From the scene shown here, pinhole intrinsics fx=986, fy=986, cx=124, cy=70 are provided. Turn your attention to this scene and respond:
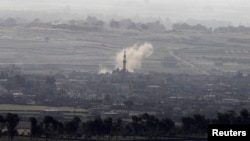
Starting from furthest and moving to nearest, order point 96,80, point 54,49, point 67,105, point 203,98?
point 54,49 < point 96,80 < point 203,98 < point 67,105

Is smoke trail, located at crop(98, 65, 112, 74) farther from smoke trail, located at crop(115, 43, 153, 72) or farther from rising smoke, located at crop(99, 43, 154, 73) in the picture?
smoke trail, located at crop(115, 43, 153, 72)

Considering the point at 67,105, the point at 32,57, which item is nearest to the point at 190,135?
the point at 67,105

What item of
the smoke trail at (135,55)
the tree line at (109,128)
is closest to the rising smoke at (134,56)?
the smoke trail at (135,55)

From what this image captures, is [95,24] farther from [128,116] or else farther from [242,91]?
[128,116]

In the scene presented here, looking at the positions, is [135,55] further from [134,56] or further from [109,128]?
[109,128]

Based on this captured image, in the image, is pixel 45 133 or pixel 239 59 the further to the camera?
pixel 239 59

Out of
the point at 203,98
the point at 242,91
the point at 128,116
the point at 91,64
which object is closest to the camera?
the point at 128,116

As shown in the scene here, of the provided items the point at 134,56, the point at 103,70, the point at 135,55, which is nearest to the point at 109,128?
the point at 103,70
